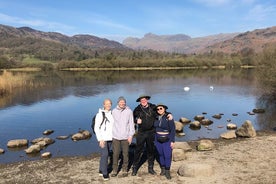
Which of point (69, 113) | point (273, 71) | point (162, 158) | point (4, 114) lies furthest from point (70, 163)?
point (273, 71)

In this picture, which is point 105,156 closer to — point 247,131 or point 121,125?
point 121,125

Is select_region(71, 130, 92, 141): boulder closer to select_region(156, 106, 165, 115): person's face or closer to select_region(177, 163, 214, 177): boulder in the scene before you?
Answer: select_region(177, 163, 214, 177): boulder

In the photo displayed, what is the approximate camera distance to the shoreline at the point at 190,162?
11180 mm

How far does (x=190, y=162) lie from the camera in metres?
13.4

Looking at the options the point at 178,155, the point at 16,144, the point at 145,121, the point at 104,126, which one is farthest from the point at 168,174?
the point at 16,144

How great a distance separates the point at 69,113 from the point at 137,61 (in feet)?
360

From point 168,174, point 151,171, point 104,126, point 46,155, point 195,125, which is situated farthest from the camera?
point 195,125

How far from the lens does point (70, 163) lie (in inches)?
563

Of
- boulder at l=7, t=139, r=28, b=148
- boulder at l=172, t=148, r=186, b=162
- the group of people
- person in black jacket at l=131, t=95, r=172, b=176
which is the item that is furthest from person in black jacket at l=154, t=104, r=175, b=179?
boulder at l=7, t=139, r=28, b=148

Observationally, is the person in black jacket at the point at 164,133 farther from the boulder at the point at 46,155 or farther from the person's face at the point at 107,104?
the boulder at the point at 46,155

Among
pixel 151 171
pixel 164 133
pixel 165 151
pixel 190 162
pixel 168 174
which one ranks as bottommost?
pixel 190 162

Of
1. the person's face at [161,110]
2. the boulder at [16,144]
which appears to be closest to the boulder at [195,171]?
the person's face at [161,110]

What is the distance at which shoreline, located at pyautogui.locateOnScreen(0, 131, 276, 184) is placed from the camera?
11.2 metres

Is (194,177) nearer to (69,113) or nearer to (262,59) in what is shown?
(69,113)
